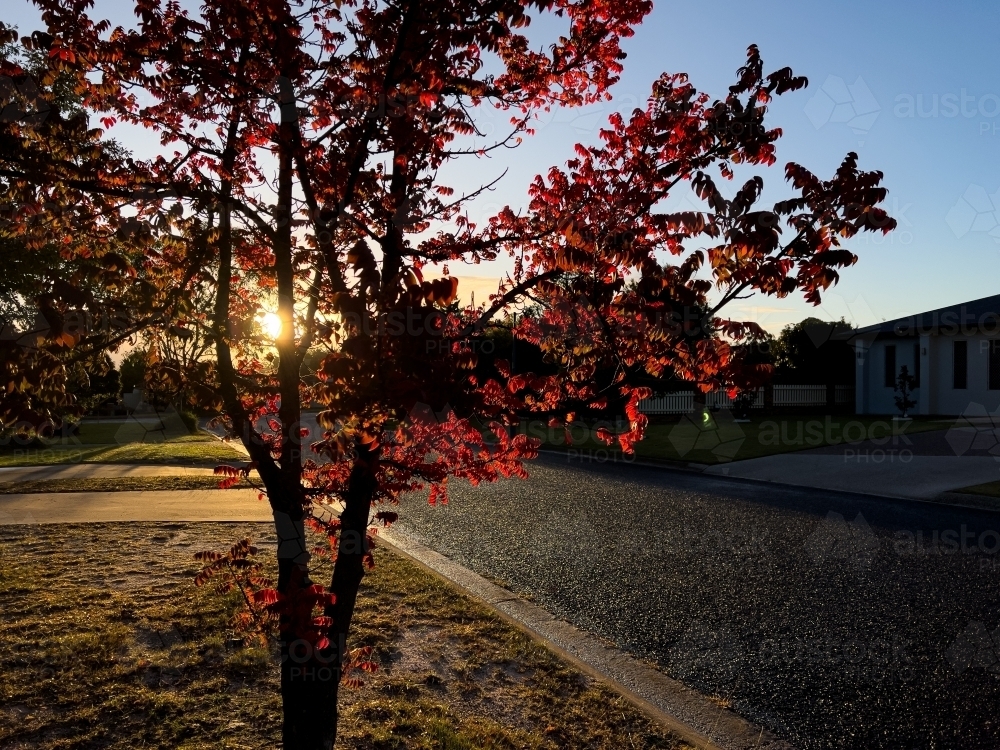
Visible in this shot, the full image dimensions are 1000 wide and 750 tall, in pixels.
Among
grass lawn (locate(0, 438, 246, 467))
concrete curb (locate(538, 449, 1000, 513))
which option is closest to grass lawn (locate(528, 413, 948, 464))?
concrete curb (locate(538, 449, 1000, 513))

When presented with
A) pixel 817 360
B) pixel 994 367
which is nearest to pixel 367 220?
pixel 994 367

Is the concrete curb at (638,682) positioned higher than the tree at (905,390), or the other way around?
the tree at (905,390)

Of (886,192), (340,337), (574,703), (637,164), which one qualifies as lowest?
(574,703)

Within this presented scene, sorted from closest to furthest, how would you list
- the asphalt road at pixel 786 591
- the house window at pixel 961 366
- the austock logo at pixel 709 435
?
1. the asphalt road at pixel 786 591
2. the austock logo at pixel 709 435
3. the house window at pixel 961 366

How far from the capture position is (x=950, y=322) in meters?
26.8

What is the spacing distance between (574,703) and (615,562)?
377cm

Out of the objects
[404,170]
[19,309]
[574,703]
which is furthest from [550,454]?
[404,170]

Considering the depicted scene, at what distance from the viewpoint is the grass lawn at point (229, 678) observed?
4.14 metres

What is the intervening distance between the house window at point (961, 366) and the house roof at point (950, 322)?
0.50m

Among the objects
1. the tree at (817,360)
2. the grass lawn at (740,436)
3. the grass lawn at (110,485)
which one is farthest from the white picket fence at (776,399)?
the grass lawn at (110,485)

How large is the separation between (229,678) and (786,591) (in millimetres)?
4724

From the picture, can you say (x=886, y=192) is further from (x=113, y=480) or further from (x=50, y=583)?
(x=113, y=480)

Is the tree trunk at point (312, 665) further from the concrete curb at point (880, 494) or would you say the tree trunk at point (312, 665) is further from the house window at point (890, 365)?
the house window at point (890, 365)

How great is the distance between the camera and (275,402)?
4.22 meters
